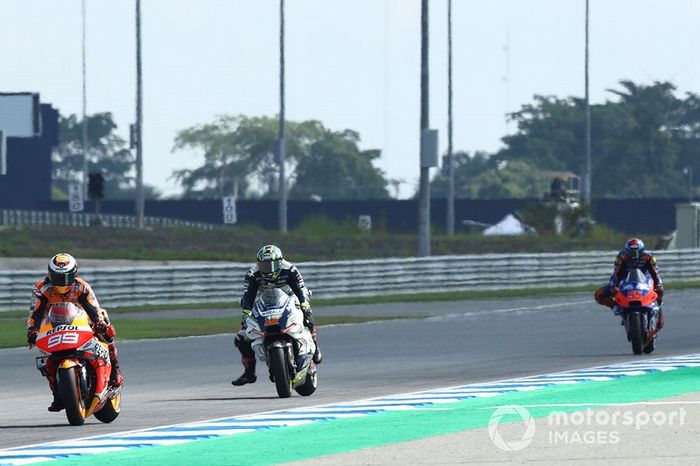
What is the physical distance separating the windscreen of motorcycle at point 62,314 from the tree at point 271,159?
13178 centimetres

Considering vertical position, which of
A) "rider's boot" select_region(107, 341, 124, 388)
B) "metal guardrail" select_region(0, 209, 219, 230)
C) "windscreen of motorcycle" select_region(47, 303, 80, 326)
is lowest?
"rider's boot" select_region(107, 341, 124, 388)

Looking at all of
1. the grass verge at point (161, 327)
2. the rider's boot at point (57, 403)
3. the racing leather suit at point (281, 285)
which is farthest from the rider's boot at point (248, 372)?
the grass verge at point (161, 327)

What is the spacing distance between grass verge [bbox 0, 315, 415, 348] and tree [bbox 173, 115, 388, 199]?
11438cm

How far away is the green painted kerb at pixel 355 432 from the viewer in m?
12.4

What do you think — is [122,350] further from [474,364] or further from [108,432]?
[108,432]

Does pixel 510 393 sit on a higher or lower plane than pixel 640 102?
lower

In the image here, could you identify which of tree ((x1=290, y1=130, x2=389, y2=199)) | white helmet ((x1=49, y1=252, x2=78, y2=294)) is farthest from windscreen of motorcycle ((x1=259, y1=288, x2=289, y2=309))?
tree ((x1=290, y1=130, x2=389, y2=199))

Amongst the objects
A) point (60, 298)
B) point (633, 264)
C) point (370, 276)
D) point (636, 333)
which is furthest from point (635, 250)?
point (370, 276)

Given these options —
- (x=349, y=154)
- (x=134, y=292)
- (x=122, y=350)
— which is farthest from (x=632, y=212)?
(x=349, y=154)

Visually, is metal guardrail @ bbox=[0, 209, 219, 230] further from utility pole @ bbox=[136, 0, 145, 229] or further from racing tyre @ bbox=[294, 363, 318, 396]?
racing tyre @ bbox=[294, 363, 318, 396]

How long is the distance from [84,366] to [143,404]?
2.41m

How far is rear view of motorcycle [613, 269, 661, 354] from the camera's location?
23.0 m

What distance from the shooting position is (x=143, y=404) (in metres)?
17.2

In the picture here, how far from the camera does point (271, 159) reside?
161 metres
